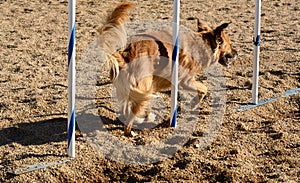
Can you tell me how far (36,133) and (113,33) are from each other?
4.28ft

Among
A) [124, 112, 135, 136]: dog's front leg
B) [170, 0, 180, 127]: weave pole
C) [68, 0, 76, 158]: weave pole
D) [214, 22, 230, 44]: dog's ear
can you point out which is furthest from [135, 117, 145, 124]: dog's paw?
[214, 22, 230, 44]: dog's ear

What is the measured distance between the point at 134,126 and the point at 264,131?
1.40 m

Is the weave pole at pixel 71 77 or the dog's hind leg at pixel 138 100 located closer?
the weave pole at pixel 71 77

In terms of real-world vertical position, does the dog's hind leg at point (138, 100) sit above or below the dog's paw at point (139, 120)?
above

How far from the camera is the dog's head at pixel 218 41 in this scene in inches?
284

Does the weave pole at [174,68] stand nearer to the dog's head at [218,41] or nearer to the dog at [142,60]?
the dog at [142,60]

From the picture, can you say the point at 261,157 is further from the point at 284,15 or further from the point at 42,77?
the point at 284,15

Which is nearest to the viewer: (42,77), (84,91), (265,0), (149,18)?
(84,91)

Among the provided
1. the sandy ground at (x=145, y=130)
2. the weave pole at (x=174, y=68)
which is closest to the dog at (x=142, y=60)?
the weave pole at (x=174, y=68)

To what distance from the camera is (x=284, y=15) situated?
1166cm

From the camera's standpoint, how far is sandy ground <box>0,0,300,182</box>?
545 cm

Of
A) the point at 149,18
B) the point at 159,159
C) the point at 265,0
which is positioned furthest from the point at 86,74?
the point at 265,0

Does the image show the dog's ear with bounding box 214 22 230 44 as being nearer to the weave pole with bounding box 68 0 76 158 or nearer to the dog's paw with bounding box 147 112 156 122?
the dog's paw with bounding box 147 112 156 122

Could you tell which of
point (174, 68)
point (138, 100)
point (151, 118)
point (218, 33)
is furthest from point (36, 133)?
point (218, 33)
